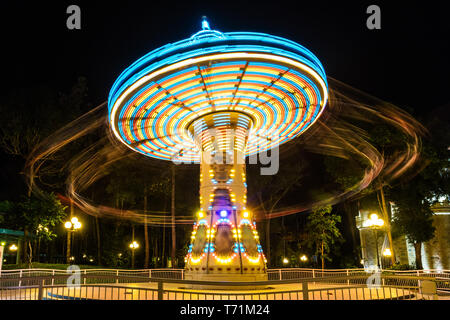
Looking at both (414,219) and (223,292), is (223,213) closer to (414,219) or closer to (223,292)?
(223,292)

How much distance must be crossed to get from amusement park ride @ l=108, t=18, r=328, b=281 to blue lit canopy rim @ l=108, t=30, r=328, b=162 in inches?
1.4

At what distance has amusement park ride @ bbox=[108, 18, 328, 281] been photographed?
12.3m

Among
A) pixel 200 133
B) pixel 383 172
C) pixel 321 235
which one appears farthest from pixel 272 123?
pixel 321 235

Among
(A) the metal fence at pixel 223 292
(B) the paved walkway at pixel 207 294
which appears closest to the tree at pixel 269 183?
(A) the metal fence at pixel 223 292

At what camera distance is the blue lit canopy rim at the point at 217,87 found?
40.0 ft

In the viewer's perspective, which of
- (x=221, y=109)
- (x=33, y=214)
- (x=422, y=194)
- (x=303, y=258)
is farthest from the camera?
(x=303, y=258)

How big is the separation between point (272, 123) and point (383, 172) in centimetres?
1350

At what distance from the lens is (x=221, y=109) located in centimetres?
1652

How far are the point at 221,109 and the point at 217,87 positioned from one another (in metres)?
2.30

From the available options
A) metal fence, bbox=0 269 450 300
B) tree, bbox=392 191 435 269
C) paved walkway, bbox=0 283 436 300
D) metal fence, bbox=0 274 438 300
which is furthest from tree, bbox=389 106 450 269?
paved walkway, bbox=0 283 436 300

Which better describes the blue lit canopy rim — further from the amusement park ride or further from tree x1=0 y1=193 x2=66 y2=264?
tree x1=0 y1=193 x2=66 y2=264

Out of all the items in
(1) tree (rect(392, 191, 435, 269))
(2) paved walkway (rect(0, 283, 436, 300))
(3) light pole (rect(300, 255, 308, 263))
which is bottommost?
(3) light pole (rect(300, 255, 308, 263))

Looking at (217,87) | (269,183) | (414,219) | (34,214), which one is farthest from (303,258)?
(217,87)

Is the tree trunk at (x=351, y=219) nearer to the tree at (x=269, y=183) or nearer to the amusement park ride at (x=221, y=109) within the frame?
the tree at (x=269, y=183)
